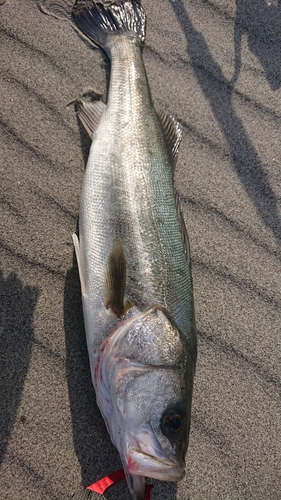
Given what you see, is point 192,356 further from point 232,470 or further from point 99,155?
point 99,155

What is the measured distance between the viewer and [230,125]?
2916mm

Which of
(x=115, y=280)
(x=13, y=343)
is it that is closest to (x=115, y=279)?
(x=115, y=280)

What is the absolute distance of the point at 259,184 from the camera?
2.87 meters

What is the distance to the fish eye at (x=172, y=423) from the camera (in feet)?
5.74

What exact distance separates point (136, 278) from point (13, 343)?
2.37ft

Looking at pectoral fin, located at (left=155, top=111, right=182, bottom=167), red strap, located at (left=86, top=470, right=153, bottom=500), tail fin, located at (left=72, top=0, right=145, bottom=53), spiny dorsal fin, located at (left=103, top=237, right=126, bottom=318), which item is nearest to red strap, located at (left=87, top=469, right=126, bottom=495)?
Answer: red strap, located at (left=86, top=470, right=153, bottom=500)

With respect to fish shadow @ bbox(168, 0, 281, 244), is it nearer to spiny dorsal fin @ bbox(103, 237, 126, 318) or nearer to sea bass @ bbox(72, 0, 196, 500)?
sea bass @ bbox(72, 0, 196, 500)

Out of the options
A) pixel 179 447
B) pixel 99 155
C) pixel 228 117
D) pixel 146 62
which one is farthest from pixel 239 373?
pixel 146 62

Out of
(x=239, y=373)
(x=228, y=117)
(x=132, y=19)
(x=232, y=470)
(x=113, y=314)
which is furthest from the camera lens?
(x=228, y=117)

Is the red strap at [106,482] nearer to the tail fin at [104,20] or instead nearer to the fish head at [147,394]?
the fish head at [147,394]

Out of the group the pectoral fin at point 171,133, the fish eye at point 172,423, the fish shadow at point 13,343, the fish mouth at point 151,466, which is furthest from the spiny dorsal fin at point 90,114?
the fish mouth at point 151,466

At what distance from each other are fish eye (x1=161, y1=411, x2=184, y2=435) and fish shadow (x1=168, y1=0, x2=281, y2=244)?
1.44 m

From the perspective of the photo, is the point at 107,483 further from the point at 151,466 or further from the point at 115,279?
the point at 115,279

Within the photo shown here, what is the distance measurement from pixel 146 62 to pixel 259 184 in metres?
1.09
